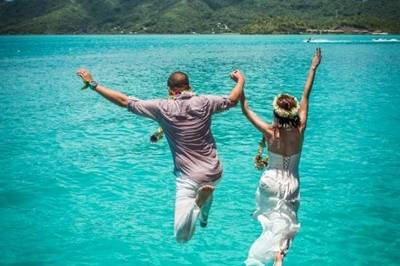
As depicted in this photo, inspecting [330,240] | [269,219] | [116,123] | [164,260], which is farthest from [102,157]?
[269,219]

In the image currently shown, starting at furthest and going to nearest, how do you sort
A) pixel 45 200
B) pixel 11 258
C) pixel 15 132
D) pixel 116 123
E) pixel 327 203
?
pixel 116 123 < pixel 15 132 < pixel 45 200 < pixel 327 203 < pixel 11 258

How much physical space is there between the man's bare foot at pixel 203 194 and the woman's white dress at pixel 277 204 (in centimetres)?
70

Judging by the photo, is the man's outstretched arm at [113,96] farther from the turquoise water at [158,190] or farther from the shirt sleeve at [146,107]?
the turquoise water at [158,190]

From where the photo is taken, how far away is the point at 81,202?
1361cm

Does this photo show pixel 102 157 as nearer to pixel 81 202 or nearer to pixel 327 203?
pixel 81 202

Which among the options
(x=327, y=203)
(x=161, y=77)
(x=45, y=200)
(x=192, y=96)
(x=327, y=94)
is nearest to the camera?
(x=192, y=96)

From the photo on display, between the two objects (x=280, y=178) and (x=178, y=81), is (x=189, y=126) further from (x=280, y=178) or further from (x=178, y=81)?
(x=280, y=178)

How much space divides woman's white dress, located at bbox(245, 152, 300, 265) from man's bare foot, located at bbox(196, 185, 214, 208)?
698mm

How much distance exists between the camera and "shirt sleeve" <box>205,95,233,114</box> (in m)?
6.03

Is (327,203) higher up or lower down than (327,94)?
lower down

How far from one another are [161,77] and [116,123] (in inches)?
951

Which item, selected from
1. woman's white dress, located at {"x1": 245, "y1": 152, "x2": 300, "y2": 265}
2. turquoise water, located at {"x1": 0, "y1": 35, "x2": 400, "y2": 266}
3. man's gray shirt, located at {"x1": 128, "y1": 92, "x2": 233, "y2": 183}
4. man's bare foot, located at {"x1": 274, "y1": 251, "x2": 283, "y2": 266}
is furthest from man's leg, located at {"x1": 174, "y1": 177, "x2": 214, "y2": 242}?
turquoise water, located at {"x1": 0, "y1": 35, "x2": 400, "y2": 266}

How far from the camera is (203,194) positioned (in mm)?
6227

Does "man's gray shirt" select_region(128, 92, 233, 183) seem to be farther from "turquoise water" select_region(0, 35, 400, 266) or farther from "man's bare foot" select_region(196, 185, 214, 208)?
"turquoise water" select_region(0, 35, 400, 266)
